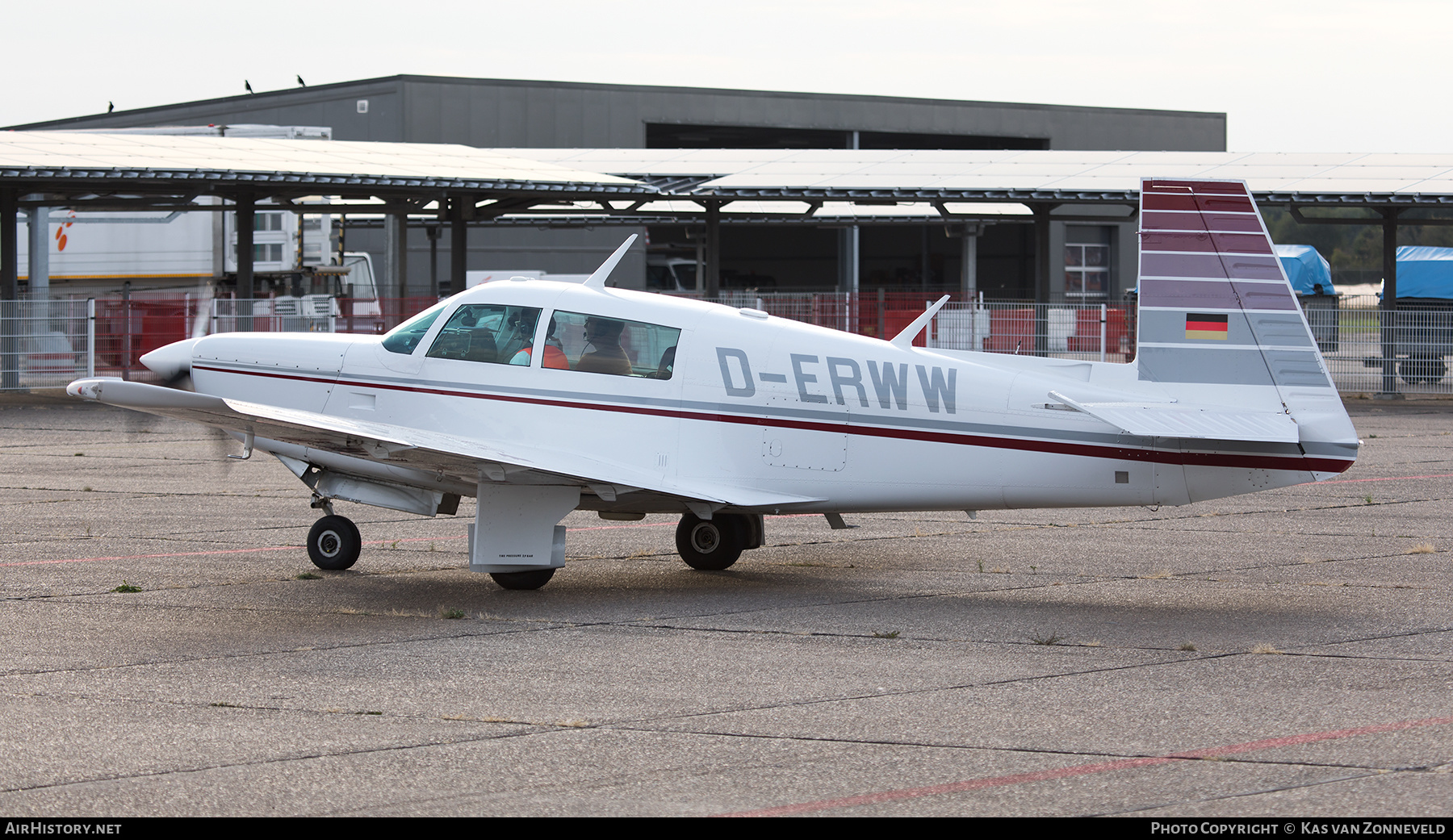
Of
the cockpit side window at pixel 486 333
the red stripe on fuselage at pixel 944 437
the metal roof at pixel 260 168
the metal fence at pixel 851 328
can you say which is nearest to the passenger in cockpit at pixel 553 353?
the cockpit side window at pixel 486 333

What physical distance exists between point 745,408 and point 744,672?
9.05 feet

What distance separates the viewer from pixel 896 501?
9.80 m

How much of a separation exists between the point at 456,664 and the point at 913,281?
6385 cm

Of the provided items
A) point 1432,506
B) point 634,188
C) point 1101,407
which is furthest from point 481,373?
point 634,188

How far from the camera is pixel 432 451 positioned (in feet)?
30.8

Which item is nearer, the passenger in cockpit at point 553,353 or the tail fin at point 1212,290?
the tail fin at point 1212,290

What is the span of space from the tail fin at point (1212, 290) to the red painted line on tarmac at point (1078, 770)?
3.28 metres

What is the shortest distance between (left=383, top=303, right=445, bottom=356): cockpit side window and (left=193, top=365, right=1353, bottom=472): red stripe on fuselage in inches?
11.4

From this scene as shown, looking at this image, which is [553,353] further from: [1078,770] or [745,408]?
[1078,770]

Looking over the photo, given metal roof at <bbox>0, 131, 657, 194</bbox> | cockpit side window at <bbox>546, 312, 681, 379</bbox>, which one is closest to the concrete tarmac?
cockpit side window at <bbox>546, 312, 681, 379</bbox>

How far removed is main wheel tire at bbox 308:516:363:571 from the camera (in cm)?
1091

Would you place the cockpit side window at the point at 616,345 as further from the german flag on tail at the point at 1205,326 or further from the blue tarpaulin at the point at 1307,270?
the blue tarpaulin at the point at 1307,270

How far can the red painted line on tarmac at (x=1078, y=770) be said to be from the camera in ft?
17.5

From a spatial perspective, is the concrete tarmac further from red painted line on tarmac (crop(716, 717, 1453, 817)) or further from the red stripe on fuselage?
the red stripe on fuselage
